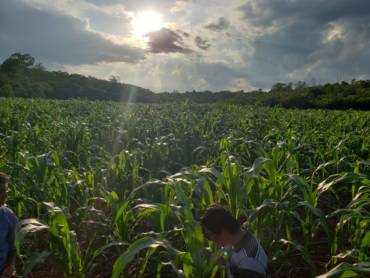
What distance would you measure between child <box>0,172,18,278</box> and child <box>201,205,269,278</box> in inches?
59.9

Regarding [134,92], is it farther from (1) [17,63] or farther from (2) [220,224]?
(2) [220,224]

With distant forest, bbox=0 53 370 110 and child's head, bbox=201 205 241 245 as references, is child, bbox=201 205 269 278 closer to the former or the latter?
child's head, bbox=201 205 241 245

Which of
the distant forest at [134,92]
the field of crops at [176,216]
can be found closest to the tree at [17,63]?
the distant forest at [134,92]

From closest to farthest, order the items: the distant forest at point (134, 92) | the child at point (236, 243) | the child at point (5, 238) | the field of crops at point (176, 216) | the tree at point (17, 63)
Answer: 1. the child at point (236, 243)
2. the field of crops at point (176, 216)
3. the child at point (5, 238)
4. the distant forest at point (134, 92)
5. the tree at point (17, 63)

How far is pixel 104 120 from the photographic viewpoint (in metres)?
11.7

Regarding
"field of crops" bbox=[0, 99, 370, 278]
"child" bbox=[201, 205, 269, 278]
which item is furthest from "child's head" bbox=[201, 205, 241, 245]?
"field of crops" bbox=[0, 99, 370, 278]

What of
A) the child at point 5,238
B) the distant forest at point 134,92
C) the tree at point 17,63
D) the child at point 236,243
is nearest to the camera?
the child at point 236,243

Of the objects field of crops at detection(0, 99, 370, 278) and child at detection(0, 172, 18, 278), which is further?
child at detection(0, 172, 18, 278)

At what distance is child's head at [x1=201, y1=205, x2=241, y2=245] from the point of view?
2.48 m

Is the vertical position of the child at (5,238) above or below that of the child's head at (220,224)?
below

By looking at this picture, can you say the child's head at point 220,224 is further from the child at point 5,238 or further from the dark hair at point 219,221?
the child at point 5,238

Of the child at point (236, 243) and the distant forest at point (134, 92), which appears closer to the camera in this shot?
the child at point (236, 243)

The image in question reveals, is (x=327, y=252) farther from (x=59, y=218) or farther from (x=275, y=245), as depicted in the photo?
(x=59, y=218)

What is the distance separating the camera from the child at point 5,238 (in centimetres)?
306
